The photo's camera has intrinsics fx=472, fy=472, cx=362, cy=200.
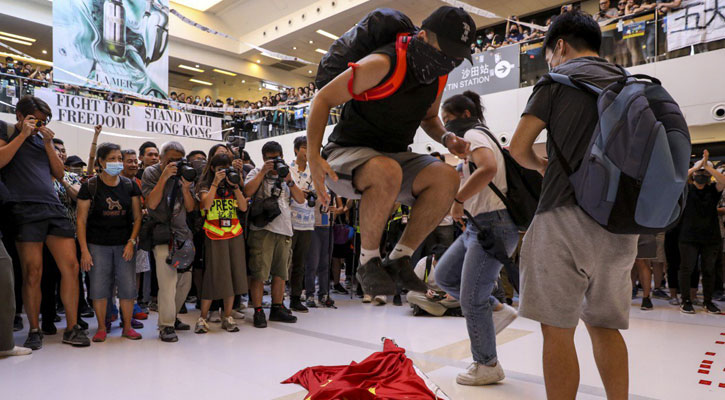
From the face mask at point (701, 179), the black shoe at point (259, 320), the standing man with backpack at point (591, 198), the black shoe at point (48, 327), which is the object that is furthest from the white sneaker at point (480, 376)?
the face mask at point (701, 179)

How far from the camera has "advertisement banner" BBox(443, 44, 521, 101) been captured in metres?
9.56

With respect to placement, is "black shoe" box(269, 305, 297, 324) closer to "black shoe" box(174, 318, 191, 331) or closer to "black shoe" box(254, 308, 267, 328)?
"black shoe" box(254, 308, 267, 328)

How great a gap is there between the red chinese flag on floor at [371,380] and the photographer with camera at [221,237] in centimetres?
175

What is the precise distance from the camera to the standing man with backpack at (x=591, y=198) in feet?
5.28

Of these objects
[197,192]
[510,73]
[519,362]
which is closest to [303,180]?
[197,192]

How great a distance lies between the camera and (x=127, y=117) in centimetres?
1064

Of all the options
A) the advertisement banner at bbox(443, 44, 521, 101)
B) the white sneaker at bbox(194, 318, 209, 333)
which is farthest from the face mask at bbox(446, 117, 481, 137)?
the advertisement banner at bbox(443, 44, 521, 101)

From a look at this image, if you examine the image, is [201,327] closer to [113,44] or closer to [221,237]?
[221,237]

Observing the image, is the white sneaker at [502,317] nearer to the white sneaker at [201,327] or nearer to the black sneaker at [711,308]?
the white sneaker at [201,327]

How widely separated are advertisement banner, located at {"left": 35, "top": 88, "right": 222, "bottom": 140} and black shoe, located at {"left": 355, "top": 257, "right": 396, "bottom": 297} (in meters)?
10.1

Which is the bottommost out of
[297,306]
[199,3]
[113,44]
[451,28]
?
[297,306]

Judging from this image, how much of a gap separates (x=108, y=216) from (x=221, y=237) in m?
0.95

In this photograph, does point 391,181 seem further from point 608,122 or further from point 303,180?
point 303,180

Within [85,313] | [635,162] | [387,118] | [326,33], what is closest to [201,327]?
[85,313]
